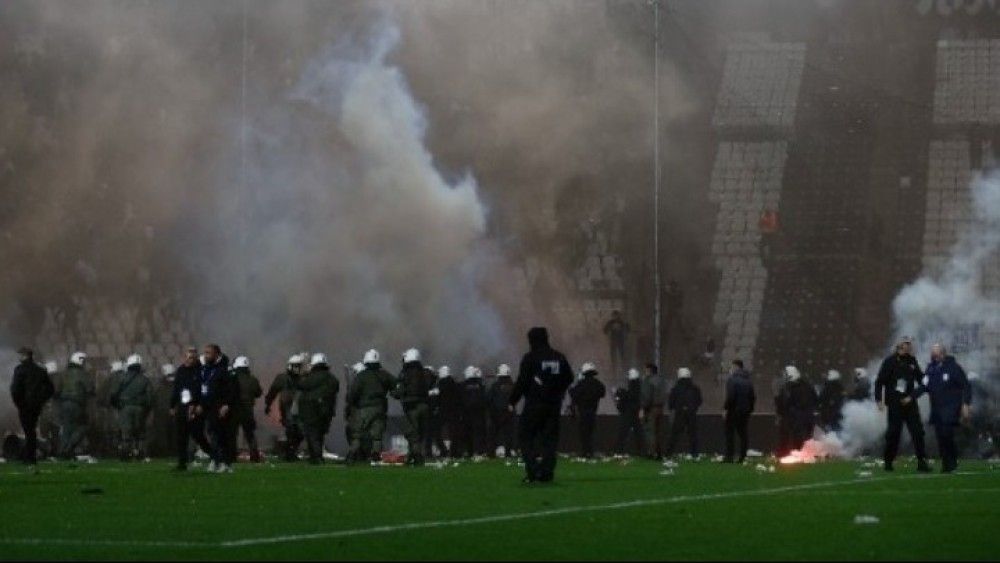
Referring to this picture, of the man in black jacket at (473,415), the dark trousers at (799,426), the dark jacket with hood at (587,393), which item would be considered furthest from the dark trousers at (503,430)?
the dark trousers at (799,426)

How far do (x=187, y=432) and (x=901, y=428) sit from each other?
8957 mm

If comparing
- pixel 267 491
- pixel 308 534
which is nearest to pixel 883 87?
→ pixel 267 491

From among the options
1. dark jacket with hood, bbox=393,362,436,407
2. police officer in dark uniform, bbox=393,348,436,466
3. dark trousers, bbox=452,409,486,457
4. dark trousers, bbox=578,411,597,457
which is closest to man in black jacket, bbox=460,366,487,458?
dark trousers, bbox=452,409,486,457

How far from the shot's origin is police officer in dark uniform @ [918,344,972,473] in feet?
90.5

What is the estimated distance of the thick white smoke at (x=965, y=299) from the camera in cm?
4703

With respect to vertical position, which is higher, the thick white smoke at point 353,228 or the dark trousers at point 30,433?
the thick white smoke at point 353,228

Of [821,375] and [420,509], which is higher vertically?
[821,375]

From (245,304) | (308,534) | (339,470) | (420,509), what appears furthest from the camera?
(245,304)

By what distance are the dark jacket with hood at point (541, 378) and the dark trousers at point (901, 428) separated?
5.54 meters

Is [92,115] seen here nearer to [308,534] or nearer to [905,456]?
[905,456]

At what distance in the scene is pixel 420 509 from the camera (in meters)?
19.4

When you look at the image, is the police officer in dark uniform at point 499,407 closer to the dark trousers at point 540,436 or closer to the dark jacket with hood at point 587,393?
the dark jacket with hood at point 587,393

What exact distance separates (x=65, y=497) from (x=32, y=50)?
32.8 meters

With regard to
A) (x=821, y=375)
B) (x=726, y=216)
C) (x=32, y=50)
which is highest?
(x=32, y=50)
